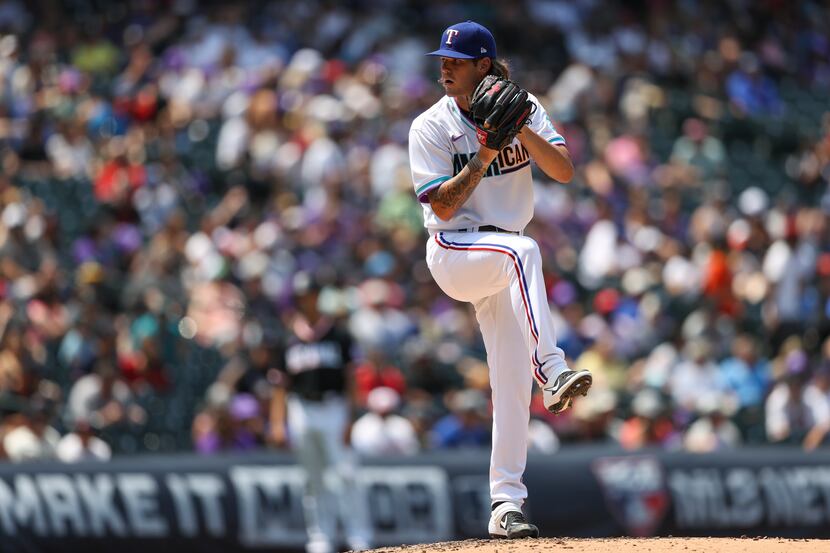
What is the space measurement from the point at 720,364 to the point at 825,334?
1.05 meters

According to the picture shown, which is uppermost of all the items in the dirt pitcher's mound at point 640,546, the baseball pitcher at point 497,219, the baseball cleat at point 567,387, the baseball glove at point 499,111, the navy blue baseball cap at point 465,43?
the navy blue baseball cap at point 465,43

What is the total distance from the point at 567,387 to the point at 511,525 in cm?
98

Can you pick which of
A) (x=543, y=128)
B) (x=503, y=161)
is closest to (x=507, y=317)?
(x=503, y=161)

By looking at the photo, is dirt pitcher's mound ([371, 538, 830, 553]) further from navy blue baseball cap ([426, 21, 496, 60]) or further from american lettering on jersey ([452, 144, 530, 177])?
navy blue baseball cap ([426, 21, 496, 60])

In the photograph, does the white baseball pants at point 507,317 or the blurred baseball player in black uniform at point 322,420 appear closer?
the white baseball pants at point 507,317

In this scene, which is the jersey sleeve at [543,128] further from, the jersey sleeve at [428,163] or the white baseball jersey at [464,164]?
the jersey sleeve at [428,163]

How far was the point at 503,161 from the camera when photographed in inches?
263

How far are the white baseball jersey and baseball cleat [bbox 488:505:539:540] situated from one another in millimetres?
1311

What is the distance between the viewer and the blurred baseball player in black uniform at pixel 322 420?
36.7ft

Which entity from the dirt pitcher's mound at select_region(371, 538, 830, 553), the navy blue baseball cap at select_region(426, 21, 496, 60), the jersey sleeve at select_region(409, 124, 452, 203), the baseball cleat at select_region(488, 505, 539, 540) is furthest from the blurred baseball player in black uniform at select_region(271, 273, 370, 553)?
the navy blue baseball cap at select_region(426, 21, 496, 60)

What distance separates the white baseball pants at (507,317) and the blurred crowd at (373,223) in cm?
497

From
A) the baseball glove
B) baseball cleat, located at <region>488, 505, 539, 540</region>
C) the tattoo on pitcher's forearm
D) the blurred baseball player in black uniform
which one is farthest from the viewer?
the blurred baseball player in black uniform

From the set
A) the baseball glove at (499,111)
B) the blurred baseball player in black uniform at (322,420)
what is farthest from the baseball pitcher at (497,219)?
the blurred baseball player in black uniform at (322,420)

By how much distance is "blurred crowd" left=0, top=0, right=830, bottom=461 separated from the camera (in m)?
12.3
